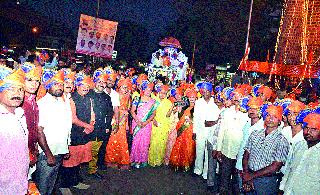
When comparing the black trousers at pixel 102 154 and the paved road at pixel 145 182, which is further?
the black trousers at pixel 102 154

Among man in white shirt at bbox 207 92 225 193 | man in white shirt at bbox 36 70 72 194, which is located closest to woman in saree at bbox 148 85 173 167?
man in white shirt at bbox 207 92 225 193

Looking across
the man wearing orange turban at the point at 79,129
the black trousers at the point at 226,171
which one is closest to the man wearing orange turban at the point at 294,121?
the black trousers at the point at 226,171

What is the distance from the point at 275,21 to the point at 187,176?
20.5m

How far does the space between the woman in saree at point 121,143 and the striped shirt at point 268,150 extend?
406 centimetres

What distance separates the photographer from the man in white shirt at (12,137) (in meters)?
2.97

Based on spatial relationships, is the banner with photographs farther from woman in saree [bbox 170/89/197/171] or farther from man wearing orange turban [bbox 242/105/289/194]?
man wearing orange turban [bbox 242/105/289/194]

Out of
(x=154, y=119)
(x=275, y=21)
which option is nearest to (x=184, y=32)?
(x=275, y=21)

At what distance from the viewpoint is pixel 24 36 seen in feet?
90.7

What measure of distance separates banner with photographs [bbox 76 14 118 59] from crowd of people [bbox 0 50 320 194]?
21.0 feet

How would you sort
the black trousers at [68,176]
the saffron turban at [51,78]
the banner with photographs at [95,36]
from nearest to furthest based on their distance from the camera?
the saffron turban at [51,78]
the black trousers at [68,176]
the banner with photographs at [95,36]

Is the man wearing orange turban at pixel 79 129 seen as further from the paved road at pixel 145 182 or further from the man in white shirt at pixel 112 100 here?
the man in white shirt at pixel 112 100

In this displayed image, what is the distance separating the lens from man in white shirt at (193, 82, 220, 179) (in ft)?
24.8

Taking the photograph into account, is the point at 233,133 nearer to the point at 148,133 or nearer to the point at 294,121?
the point at 294,121

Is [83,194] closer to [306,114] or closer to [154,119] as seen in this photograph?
[154,119]
